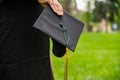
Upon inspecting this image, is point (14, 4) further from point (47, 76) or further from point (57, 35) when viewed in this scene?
point (47, 76)

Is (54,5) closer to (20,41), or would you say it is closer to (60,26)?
(60,26)

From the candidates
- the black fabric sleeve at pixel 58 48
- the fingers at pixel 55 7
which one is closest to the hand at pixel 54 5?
the fingers at pixel 55 7

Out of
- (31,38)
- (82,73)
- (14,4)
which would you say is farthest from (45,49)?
(82,73)

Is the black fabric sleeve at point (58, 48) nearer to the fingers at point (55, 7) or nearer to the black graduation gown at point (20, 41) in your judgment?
the black graduation gown at point (20, 41)

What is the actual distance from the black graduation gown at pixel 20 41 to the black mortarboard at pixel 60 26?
0.07 metres

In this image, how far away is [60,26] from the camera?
2.22 meters

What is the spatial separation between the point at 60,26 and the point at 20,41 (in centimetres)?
21

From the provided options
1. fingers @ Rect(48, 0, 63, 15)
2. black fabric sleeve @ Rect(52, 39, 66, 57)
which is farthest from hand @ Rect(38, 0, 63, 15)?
black fabric sleeve @ Rect(52, 39, 66, 57)

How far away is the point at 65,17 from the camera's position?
2.29 m

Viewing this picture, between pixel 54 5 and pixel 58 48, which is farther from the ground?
pixel 54 5

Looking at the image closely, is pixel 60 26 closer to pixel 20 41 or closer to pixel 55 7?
pixel 55 7

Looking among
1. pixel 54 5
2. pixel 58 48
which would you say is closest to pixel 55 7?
pixel 54 5

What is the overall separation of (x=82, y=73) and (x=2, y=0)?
4299 millimetres

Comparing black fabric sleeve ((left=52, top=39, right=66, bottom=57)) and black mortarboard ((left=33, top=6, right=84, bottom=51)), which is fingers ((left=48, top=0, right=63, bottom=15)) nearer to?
black mortarboard ((left=33, top=6, right=84, bottom=51))
